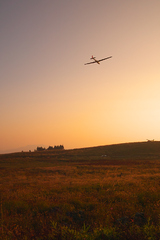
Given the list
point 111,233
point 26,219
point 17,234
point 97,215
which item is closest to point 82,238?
point 111,233

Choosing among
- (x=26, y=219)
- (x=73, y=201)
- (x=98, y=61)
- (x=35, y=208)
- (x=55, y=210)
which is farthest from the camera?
(x=98, y=61)

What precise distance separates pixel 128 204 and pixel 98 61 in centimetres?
2826

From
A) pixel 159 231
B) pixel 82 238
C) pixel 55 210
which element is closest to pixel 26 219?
pixel 55 210

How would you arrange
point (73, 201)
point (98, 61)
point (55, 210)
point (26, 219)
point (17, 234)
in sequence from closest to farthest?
1. point (17, 234)
2. point (26, 219)
3. point (55, 210)
4. point (73, 201)
5. point (98, 61)

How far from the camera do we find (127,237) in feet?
14.4

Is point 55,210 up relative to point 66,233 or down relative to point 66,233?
down

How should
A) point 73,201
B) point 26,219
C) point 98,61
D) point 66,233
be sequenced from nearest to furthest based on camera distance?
1. point 66,233
2. point 26,219
3. point 73,201
4. point 98,61

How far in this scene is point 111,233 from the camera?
471 centimetres

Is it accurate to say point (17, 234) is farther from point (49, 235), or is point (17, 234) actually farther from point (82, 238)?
point (82, 238)

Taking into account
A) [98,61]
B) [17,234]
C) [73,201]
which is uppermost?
[98,61]

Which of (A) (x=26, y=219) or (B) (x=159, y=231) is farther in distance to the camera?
(A) (x=26, y=219)

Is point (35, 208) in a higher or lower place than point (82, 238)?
lower

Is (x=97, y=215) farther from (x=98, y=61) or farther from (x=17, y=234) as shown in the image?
(x=98, y=61)

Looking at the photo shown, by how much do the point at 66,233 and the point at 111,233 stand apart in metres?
1.20
